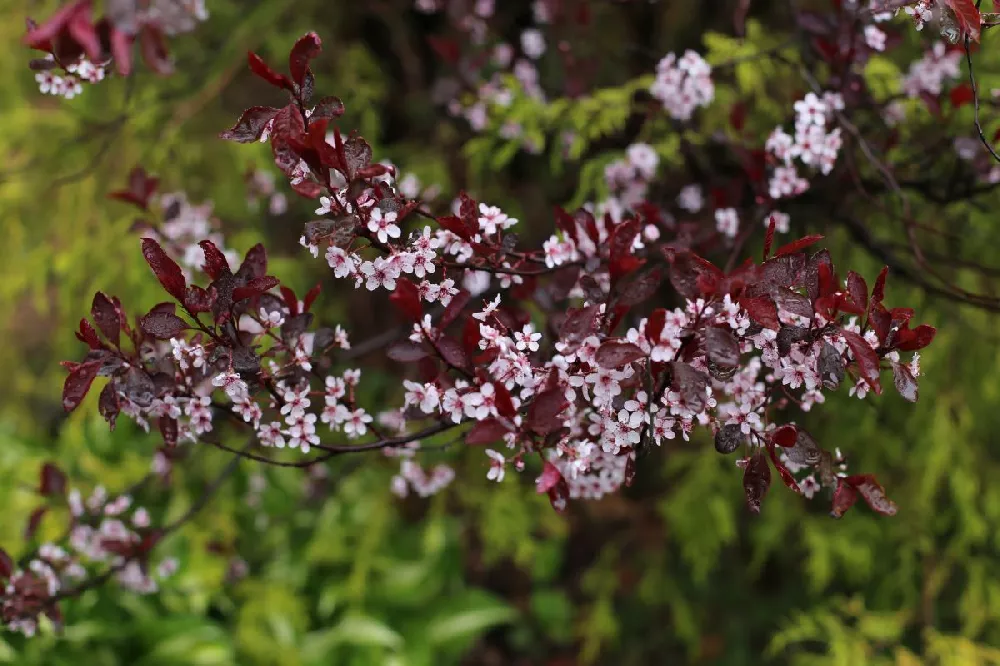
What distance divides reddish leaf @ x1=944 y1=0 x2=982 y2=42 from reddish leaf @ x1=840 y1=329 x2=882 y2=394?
403 millimetres

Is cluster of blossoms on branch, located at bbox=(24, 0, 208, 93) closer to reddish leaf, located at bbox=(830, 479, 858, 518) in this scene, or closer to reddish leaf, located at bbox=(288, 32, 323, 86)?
reddish leaf, located at bbox=(288, 32, 323, 86)

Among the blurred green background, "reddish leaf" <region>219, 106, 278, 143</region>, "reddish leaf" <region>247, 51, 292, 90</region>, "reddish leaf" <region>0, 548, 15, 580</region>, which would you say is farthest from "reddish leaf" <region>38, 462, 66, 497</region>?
"reddish leaf" <region>247, 51, 292, 90</region>

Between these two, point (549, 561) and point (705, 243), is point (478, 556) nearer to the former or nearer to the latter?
point (549, 561)

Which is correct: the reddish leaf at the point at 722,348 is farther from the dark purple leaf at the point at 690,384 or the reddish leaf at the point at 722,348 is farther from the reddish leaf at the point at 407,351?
the reddish leaf at the point at 407,351

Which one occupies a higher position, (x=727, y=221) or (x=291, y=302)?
(x=727, y=221)

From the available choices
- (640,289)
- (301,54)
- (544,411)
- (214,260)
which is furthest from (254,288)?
(640,289)

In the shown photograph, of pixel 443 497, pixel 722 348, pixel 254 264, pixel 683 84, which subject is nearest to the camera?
pixel 722 348

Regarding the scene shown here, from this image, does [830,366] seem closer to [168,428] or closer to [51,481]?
[168,428]

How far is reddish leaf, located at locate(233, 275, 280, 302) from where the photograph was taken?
1055mm

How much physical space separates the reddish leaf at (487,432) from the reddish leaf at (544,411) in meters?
0.04

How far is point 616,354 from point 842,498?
1.31 ft

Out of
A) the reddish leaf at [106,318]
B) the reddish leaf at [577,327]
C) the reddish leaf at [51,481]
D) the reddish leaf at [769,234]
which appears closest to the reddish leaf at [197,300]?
the reddish leaf at [106,318]

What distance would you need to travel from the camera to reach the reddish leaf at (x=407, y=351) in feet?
3.74

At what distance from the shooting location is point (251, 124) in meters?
1.04
